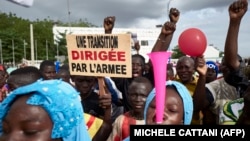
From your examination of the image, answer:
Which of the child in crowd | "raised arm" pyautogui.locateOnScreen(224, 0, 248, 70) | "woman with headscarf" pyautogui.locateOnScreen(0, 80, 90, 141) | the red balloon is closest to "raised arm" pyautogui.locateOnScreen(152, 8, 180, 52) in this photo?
the red balloon

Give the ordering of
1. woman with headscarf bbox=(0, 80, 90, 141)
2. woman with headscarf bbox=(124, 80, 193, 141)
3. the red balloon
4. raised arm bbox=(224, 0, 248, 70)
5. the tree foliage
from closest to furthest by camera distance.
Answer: woman with headscarf bbox=(0, 80, 90, 141) < woman with headscarf bbox=(124, 80, 193, 141) < raised arm bbox=(224, 0, 248, 70) < the red balloon < the tree foliage

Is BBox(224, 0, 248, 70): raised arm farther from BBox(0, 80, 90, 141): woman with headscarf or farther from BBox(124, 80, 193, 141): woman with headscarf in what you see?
BBox(0, 80, 90, 141): woman with headscarf

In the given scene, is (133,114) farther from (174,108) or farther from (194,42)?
(174,108)

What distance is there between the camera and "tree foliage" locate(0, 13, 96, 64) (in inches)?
1676

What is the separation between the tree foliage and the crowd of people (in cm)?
A: 3948

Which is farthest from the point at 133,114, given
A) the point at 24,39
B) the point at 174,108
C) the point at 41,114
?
the point at 24,39

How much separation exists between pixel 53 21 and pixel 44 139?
61042mm

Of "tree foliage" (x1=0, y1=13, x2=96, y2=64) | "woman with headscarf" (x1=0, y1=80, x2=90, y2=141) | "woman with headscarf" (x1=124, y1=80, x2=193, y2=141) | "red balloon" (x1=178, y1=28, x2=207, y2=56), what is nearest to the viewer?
"woman with headscarf" (x1=0, y1=80, x2=90, y2=141)

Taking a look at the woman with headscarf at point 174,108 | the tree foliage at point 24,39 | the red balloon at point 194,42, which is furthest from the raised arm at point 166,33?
the tree foliage at point 24,39

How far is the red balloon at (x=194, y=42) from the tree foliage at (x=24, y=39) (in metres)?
40.0

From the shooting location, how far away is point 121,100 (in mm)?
3711

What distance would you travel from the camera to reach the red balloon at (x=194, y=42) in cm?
294

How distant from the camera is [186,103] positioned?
1.84 metres

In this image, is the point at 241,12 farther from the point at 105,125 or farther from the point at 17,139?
the point at 17,139
